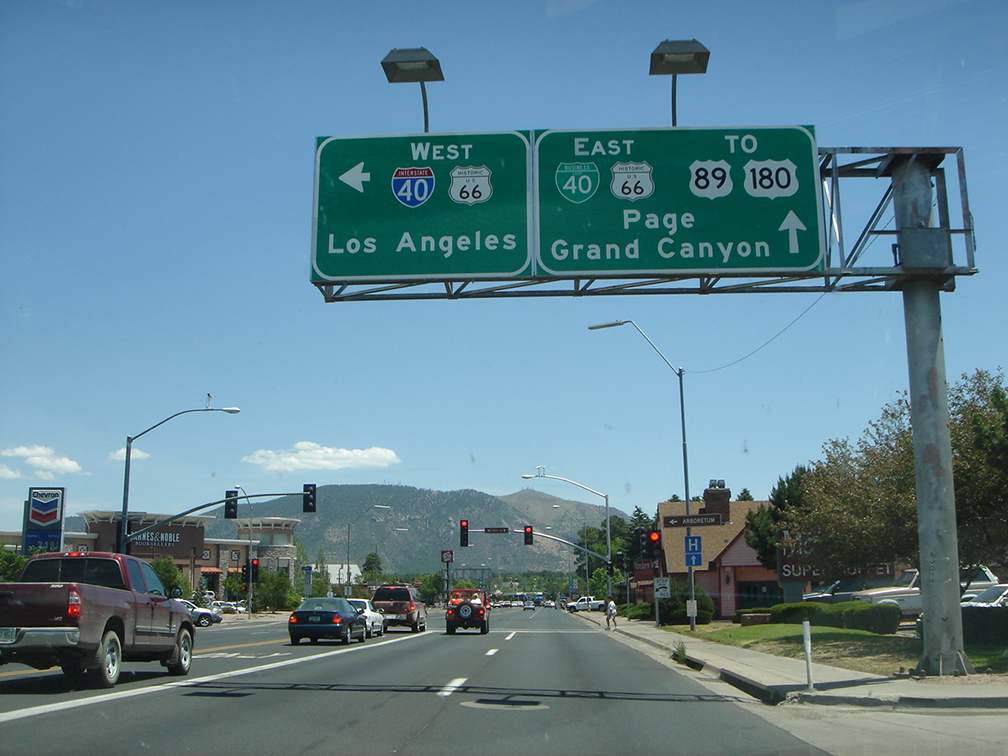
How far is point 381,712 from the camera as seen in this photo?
12.0 meters

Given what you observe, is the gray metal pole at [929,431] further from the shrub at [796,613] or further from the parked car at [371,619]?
the parked car at [371,619]

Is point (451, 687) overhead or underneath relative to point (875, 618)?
underneath

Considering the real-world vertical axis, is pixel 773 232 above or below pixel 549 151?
below

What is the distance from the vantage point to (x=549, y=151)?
15.2 m

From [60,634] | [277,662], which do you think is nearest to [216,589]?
[277,662]

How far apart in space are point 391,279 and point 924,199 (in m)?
9.39

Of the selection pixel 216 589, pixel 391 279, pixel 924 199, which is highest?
pixel 924 199

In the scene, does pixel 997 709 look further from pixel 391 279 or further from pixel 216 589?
pixel 216 589

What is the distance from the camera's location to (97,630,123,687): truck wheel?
13.6m

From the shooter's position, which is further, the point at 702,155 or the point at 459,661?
the point at 459,661

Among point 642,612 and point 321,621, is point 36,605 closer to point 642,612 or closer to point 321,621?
point 321,621

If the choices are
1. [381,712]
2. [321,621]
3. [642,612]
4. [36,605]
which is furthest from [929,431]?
[642,612]

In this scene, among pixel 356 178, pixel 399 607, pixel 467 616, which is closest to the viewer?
pixel 356 178

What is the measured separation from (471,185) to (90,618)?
894 cm
